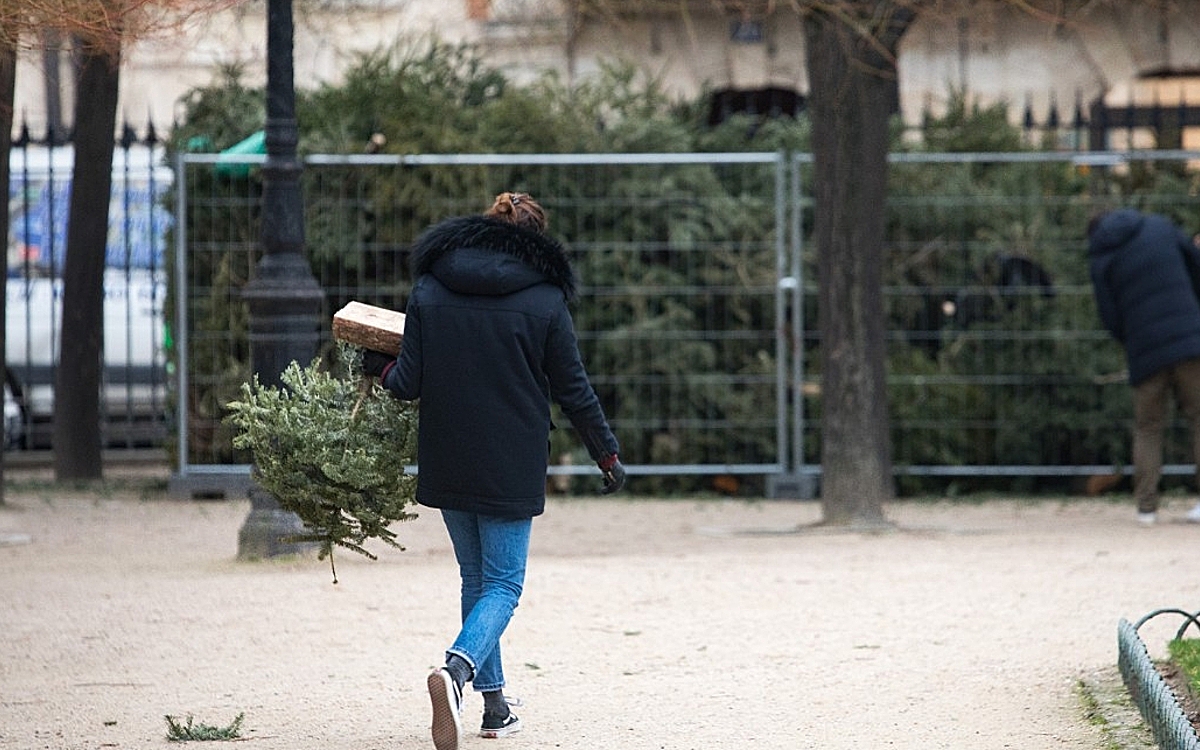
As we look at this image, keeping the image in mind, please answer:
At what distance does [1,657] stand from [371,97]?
262 inches

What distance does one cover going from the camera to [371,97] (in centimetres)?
1284

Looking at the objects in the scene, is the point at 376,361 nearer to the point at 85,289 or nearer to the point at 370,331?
the point at 370,331

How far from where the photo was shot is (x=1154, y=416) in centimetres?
1109

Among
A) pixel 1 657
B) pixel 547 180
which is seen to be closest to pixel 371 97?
pixel 547 180

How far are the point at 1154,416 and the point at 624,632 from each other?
498 centimetres

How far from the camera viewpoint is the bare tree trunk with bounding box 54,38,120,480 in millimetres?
12836

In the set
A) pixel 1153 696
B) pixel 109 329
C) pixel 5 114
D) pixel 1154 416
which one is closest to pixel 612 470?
→ pixel 1153 696

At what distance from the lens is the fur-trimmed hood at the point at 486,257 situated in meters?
5.44

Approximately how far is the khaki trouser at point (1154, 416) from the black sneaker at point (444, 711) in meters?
6.85

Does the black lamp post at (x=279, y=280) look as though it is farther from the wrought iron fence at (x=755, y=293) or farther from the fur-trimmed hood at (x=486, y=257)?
the fur-trimmed hood at (x=486, y=257)

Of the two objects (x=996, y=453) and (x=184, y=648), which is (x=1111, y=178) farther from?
(x=184, y=648)

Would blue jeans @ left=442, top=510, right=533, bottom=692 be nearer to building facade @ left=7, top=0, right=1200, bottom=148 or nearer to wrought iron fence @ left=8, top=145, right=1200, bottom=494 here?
wrought iron fence @ left=8, top=145, right=1200, bottom=494

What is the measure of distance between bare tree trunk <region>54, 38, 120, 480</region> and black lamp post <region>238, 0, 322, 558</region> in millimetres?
4067

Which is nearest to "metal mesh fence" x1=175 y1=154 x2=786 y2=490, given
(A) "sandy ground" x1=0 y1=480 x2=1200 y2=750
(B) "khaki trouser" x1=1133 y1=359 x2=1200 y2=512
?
(A) "sandy ground" x1=0 y1=480 x2=1200 y2=750
